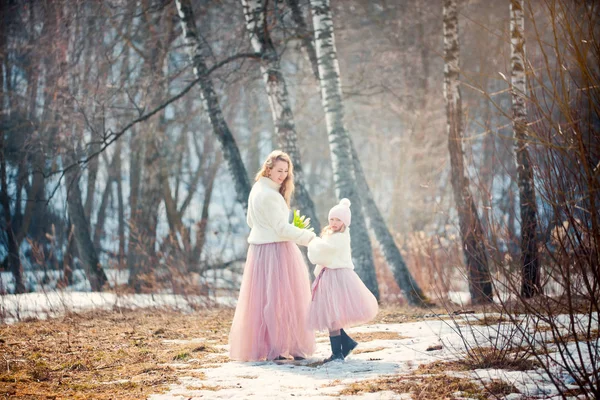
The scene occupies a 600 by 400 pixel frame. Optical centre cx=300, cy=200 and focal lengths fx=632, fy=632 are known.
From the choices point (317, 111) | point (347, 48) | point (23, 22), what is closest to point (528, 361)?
point (347, 48)

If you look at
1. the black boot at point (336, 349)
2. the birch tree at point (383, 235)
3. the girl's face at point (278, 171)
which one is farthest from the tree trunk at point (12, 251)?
the birch tree at point (383, 235)

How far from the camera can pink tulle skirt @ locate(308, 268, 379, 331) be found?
5.29m

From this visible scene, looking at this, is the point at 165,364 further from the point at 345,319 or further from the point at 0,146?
the point at 0,146

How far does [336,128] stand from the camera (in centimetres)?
994

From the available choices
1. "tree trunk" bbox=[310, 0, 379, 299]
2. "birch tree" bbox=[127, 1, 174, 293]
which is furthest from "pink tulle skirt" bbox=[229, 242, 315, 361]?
"birch tree" bbox=[127, 1, 174, 293]

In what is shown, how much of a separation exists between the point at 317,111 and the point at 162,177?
22.6ft

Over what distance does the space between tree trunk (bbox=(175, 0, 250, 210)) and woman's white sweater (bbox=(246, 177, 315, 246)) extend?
4.48m

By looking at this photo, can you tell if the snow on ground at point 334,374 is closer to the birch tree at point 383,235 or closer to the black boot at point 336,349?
the black boot at point 336,349

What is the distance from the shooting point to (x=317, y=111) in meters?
20.7

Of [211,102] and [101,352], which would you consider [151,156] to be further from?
[101,352]

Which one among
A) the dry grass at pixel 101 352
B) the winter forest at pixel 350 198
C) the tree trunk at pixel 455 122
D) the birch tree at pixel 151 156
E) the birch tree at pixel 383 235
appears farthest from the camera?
the birch tree at pixel 151 156

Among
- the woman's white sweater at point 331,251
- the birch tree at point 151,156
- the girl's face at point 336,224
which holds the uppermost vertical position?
the birch tree at point 151,156

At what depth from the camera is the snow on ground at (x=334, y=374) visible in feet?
13.5

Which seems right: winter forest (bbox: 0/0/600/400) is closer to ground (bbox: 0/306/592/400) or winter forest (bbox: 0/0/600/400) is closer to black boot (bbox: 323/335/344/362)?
ground (bbox: 0/306/592/400)
